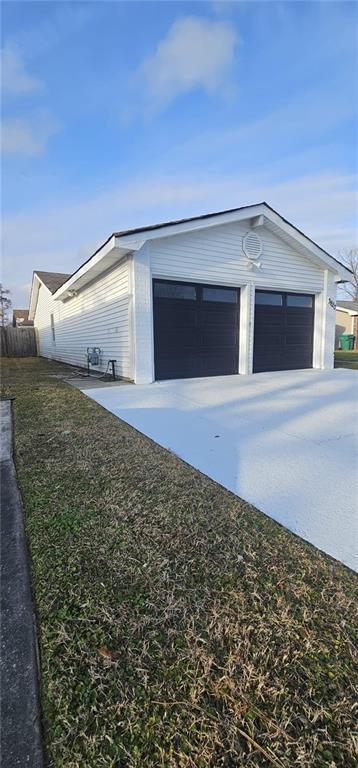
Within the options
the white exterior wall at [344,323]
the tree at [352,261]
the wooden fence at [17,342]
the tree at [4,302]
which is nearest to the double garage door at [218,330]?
the wooden fence at [17,342]

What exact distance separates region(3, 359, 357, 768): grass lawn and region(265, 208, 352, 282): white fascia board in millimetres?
7849

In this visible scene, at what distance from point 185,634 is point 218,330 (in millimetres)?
7370

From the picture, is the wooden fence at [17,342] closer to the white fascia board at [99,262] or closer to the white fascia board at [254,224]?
the white fascia board at [99,262]

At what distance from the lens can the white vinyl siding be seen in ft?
23.4

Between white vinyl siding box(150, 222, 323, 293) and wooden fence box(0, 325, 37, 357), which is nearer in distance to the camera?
white vinyl siding box(150, 222, 323, 293)

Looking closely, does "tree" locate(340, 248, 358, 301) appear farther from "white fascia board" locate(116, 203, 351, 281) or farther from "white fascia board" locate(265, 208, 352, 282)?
"white fascia board" locate(116, 203, 351, 281)

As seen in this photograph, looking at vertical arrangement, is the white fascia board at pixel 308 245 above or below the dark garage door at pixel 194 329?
above

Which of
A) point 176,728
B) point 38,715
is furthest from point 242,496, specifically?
point 38,715

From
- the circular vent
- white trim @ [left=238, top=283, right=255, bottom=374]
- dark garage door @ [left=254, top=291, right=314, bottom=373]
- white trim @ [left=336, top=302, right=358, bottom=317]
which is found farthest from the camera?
white trim @ [left=336, top=302, right=358, bottom=317]

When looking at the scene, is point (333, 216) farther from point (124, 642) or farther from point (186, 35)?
point (124, 642)

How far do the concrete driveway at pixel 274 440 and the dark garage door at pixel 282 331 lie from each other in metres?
2.49

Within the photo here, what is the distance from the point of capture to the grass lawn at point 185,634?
0.83 metres

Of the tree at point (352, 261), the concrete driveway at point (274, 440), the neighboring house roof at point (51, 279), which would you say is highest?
the tree at point (352, 261)

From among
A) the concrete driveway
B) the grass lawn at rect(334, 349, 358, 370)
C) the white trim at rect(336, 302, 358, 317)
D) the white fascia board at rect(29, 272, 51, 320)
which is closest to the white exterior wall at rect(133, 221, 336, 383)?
the grass lawn at rect(334, 349, 358, 370)
